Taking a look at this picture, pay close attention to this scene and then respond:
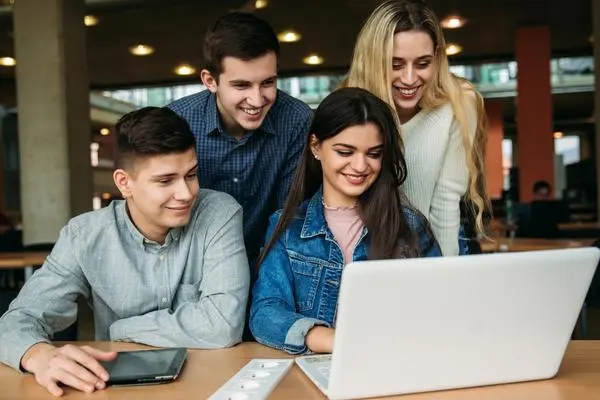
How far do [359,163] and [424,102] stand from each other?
0.42 metres

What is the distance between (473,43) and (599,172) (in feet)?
11.9

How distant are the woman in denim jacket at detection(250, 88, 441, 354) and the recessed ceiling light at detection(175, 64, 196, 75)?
839cm

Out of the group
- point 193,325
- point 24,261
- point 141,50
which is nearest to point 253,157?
point 193,325

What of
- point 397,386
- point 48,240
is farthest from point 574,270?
point 48,240

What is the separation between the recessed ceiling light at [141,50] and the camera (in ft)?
27.8

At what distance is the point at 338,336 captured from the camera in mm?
975

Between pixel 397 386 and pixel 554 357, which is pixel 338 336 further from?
pixel 554 357

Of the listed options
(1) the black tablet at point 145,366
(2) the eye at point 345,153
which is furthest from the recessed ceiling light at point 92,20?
(1) the black tablet at point 145,366

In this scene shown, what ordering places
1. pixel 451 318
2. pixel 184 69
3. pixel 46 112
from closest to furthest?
1. pixel 451 318
2. pixel 46 112
3. pixel 184 69

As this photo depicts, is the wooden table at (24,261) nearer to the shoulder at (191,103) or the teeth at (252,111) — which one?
the shoulder at (191,103)

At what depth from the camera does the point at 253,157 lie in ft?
6.89

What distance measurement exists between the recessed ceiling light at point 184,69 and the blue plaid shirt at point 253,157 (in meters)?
7.88

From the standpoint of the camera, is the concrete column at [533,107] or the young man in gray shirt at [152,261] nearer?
the young man in gray shirt at [152,261]

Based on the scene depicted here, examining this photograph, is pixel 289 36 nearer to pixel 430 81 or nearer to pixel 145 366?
pixel 430 81
